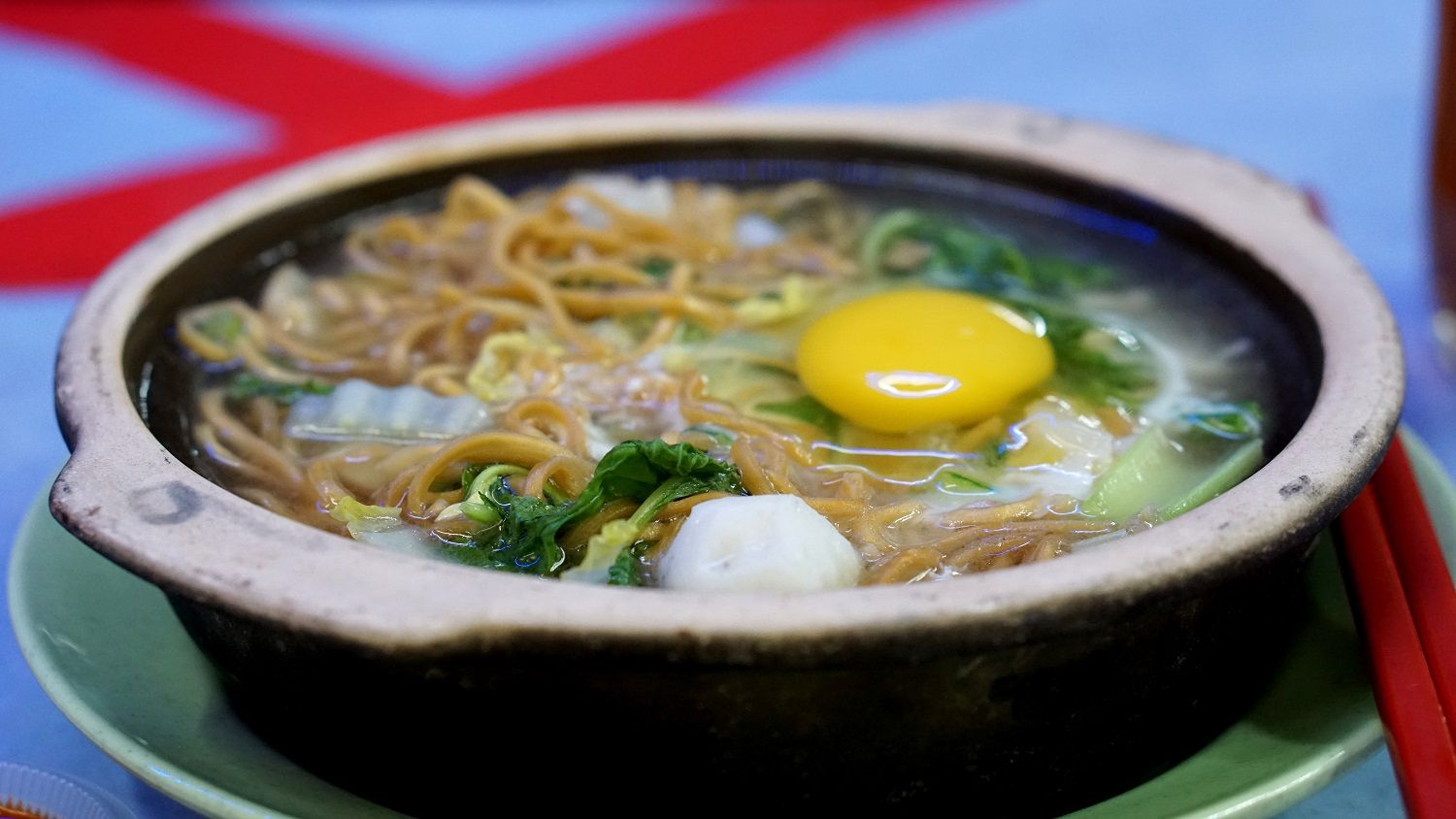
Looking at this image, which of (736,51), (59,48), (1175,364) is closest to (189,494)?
(1175,364)

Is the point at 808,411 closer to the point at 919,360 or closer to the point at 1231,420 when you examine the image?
the point at 919,360

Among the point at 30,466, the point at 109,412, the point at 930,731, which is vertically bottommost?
the point at 30,466

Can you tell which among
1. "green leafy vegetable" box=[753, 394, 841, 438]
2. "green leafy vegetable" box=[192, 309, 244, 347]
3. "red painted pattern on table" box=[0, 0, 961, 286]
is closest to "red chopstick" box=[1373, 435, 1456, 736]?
"green leafy vegetable" box=[753, 394, 841, 438]

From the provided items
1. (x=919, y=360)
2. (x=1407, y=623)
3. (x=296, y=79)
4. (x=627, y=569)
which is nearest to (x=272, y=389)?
(x=627, y=569)

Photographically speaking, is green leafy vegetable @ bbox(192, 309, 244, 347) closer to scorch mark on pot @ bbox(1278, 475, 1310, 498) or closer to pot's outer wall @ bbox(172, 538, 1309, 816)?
pot's outer wall @ bbox(172, 538, 1309, 816)

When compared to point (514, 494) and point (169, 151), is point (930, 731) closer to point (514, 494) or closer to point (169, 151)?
point (514, 494)

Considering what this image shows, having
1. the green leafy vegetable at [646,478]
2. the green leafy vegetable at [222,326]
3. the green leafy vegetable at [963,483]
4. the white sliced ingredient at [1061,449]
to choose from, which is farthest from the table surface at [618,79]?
the green leafy vegetable at [646,478]

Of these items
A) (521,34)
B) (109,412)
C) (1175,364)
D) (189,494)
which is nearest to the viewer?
(189,494)
